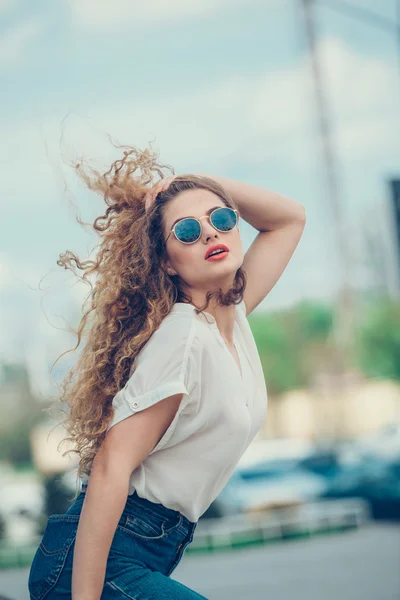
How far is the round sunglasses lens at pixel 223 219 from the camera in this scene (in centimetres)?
221

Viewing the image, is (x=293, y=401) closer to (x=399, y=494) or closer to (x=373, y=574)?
(x=399, y=494)

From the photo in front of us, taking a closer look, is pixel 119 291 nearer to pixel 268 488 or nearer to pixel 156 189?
pixel 156 189

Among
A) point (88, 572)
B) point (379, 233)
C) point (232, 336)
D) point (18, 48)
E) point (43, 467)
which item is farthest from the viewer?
point (379, 233)

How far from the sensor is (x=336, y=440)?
1288 inches

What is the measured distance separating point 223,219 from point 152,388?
457 mm

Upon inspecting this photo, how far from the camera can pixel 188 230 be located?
2189 mm

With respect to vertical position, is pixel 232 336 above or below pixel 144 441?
above

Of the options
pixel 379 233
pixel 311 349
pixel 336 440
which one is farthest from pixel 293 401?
pixel 379 233

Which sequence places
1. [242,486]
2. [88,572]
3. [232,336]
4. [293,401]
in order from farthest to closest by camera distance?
[293,401] < [242,486] < [232,336] < [88,572]

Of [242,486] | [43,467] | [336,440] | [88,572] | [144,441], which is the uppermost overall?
[144,441]

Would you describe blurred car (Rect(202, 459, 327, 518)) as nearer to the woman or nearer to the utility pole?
the utility pole

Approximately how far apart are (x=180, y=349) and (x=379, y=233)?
48.3 m

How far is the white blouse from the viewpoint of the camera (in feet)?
6.56

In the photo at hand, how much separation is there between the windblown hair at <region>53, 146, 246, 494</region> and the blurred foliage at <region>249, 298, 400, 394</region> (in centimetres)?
3682
